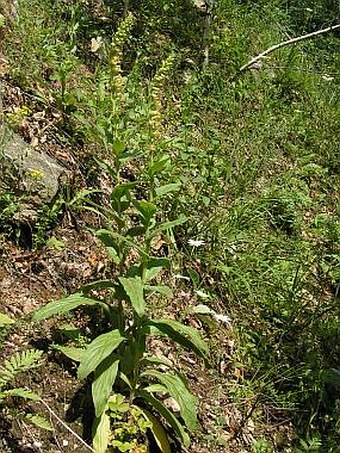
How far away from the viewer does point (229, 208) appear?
478 cm

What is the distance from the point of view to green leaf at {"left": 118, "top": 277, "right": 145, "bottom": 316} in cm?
280

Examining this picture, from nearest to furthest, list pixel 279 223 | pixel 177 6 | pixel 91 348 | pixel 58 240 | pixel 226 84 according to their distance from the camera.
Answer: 1. pixel 91 348
2. pixel 58 240
3. pixel 279 223
4. pixel 226 84
5. pixel 177 6

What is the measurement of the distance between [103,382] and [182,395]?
14.6 inches

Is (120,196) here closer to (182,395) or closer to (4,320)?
(4,320)

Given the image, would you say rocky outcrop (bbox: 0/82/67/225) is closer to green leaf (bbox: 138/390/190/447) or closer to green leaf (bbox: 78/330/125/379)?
green leaf (bbox: 78/330/125/379)

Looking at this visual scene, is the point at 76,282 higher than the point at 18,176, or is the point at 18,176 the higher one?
the point at 18,176

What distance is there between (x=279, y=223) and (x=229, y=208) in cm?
52

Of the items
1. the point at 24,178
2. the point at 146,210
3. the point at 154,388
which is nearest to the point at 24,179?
the point at 24,178

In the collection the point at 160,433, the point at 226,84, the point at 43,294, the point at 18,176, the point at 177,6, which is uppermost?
the point at 177,6

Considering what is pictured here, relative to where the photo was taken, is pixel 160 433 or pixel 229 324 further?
pixel 229 324

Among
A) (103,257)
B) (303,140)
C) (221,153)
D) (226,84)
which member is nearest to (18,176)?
(103,257)

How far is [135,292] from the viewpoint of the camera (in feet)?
9.41

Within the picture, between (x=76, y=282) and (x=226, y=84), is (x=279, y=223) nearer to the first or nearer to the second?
(x=226, y=84)

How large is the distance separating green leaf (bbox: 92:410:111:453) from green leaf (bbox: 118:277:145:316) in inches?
19.7
